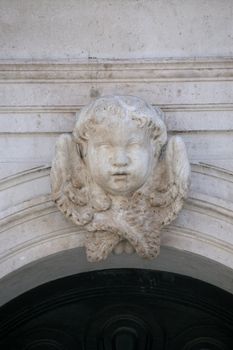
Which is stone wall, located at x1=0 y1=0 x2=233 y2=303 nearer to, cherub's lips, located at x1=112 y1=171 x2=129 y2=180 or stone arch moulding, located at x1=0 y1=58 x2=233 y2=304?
stone arch moulding, located at x1=0 y1=58 x2=233 y2=304

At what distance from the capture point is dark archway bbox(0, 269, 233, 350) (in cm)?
504

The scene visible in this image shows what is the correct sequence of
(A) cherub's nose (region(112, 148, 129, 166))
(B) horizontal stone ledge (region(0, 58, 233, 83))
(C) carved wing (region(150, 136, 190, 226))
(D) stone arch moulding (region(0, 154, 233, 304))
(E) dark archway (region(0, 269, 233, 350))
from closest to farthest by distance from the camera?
(A) cherub's nose (region(112, 148, 129, 166)) → (C) carved wing (region(150, 136, 190, 226)) → (D) stone arch moulding (region(0, 154, 233, 304)) → (B) horizontal stone ledge (region(0, 58, 233, 83)) → (E) dark archway (region(0, 269, 233, 350))

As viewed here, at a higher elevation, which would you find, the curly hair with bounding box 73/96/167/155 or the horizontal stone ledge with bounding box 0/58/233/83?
the horizontal stone ledge with bounding box 0/58/233/83

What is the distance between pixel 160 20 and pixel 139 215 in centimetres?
105

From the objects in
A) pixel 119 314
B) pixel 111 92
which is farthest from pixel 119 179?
pixel 119 314

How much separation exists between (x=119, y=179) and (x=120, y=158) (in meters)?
0.10

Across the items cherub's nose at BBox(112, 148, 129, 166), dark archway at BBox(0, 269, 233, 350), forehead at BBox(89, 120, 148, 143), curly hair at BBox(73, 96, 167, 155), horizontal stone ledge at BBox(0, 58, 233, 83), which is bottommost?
dark archway at BBox(0, 269, 233, 350)

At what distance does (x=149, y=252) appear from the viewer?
442 cm

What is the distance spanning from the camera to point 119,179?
4.29 meters

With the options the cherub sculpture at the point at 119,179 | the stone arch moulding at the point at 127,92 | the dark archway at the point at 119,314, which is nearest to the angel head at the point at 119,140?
the cherub sculpture at the point at 119,179

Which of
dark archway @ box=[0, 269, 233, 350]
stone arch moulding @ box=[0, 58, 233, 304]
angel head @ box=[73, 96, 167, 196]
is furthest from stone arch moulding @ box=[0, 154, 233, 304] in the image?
dark archway @ box=[0, 269, 233, 350]

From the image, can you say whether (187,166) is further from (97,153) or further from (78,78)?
(78,78)

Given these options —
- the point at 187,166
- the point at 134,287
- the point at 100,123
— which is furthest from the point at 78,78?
the point at 134,287

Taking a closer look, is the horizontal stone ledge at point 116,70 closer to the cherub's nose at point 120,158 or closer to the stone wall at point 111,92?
the stone wall at point 111,92
